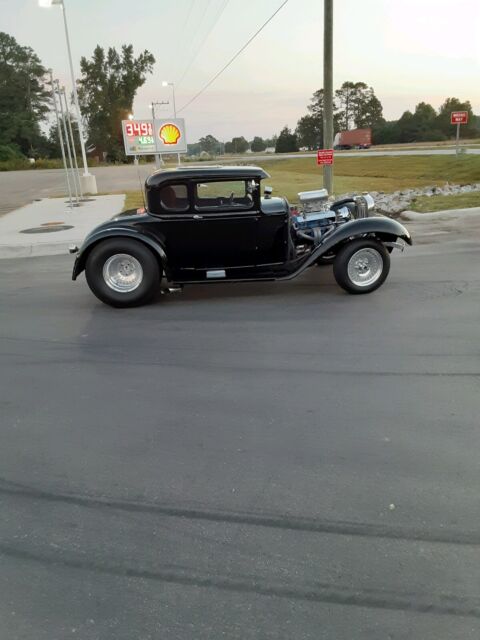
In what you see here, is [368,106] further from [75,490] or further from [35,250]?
[75,490]

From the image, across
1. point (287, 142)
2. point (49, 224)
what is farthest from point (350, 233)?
point (287, 142)

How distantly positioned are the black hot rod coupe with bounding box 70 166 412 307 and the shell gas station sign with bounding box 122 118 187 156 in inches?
657

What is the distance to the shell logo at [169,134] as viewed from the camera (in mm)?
22953

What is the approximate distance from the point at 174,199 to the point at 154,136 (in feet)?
57.7

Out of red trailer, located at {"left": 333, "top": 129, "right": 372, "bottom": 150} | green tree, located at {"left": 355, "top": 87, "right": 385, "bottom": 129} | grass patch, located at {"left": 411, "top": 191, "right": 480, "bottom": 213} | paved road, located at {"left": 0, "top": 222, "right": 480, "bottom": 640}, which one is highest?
green tree, located at {"left": 355, "top": 87, "right": 385, "bottom": 129}

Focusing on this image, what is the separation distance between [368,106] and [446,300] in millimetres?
129925

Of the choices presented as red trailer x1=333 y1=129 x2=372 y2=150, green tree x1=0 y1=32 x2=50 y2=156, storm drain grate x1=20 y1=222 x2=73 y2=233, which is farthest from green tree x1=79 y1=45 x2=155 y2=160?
storm drain grate x1=20 y1=222 x2=73 y2=233

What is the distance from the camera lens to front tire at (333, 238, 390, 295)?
639cm

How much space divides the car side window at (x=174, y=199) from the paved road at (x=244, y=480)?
1.59m

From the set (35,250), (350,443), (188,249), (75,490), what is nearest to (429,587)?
(350,443)

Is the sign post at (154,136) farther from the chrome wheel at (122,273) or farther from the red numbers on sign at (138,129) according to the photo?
the chrome wheel at (122,273)

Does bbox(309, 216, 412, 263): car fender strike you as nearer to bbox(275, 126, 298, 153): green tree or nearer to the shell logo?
the shell logo

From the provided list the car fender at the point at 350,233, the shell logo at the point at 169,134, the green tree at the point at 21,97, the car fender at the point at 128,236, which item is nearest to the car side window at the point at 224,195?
the car fender at the point at 128,236

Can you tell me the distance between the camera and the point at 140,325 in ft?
19.4
